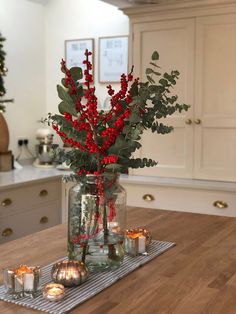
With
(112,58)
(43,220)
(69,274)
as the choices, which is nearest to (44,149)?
(43,220)

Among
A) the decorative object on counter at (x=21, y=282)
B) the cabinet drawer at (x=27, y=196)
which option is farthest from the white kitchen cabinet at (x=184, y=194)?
the decorative object on counter at (x=21, y=282)

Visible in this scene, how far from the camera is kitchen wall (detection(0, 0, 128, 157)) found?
12.8 feet

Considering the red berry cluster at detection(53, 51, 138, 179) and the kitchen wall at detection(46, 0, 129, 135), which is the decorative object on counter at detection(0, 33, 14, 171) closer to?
the kitchen wall at detection(46, 0, 129, 135)

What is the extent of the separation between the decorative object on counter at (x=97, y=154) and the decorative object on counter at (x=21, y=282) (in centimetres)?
19

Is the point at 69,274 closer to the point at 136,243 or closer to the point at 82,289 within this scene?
the point at 82,289

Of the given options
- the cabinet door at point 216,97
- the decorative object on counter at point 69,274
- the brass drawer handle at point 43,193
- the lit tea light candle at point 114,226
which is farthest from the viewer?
the brass drawer handle at point 43,193

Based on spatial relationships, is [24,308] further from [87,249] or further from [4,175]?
[4,175]

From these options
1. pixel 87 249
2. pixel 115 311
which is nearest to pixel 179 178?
pixel 87 249

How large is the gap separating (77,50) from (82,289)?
3.13 metres

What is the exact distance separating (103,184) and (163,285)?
31 cm

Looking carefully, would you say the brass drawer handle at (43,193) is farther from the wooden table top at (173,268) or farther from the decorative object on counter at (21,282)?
the decorative object on counter at (21,282)

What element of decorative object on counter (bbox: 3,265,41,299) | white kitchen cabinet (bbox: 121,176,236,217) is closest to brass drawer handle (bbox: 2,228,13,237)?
white kitchen cabinet (bbox: 121,176,236,217)

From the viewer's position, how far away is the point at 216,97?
3209 mm

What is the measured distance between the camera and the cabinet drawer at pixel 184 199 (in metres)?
3.09
